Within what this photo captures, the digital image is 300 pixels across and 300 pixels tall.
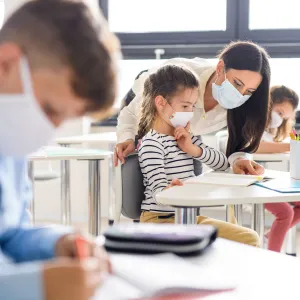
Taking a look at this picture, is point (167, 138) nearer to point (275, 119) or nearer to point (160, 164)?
point (160, 164)

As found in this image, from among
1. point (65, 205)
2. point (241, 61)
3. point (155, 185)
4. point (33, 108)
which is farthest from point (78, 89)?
point (65, 205)

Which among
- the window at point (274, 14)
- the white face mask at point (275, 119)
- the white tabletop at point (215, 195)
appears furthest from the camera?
the window at point (274, 14)

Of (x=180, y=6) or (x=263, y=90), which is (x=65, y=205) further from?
(x=180, y=6)

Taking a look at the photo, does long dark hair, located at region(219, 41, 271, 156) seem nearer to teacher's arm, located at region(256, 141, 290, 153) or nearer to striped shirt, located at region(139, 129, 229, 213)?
striped shirt, located at region(139, 129, 229, 213)

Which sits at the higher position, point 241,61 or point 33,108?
point 241,61

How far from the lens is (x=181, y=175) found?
225 cm

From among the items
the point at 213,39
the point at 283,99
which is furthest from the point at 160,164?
the point at 213,39

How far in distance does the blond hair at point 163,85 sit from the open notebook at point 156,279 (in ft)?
4.39

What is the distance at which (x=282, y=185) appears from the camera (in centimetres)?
196

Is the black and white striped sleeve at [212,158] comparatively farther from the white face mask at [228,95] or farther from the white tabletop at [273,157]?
the white tabletop at [273,157]

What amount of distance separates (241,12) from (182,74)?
8.19 feet

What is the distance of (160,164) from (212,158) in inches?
10.9

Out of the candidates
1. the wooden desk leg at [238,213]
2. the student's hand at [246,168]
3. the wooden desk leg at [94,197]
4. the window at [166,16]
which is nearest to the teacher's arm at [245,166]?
the student's hand at [246,168]

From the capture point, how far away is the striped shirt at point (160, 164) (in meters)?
2.17
